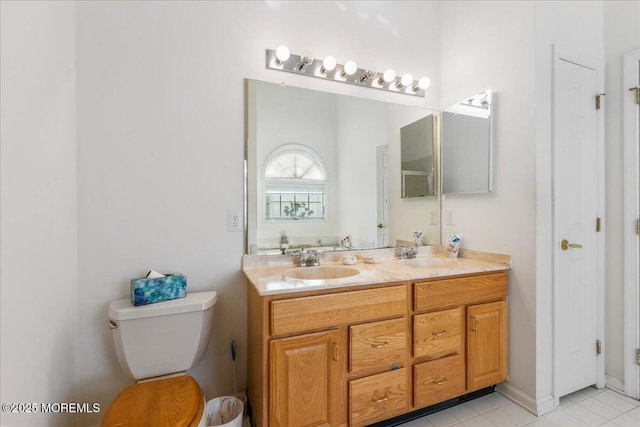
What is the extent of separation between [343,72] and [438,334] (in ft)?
5.74

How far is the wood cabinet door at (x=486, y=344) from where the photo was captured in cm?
160

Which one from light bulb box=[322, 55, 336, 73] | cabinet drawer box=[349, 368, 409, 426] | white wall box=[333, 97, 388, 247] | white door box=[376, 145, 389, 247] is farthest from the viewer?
white door box=[376, 145, 389, 247]

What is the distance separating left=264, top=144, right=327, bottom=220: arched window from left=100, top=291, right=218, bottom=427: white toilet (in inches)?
25.6

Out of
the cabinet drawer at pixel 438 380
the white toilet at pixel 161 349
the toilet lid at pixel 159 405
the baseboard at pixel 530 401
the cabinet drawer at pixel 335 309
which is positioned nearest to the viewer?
the toilet lid at pixel 159 405

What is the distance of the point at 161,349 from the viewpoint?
4.32 ft

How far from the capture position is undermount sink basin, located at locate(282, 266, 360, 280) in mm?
1645

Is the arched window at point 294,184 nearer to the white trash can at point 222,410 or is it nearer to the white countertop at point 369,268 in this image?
the white countertop at point 369,268

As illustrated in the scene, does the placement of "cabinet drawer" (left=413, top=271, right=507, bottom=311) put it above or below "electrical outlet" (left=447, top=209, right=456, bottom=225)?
below

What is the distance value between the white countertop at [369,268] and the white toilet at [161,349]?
0.32 m

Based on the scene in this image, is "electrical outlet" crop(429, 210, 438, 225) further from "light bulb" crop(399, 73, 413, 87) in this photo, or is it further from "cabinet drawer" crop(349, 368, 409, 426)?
"cabinet drawer" crop(349, 368, 409, 426)

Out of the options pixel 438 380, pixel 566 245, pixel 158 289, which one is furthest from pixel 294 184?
pixel 566 245

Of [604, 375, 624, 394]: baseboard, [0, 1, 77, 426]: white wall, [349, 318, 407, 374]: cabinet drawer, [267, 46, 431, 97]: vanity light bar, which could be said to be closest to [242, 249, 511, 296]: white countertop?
[349, 318, 407, 374]: cabinet drawer

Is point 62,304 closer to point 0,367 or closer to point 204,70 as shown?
point 0,367

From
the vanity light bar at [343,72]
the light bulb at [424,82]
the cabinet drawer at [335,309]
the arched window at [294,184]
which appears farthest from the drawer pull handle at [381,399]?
the light bulb at [424,82]
